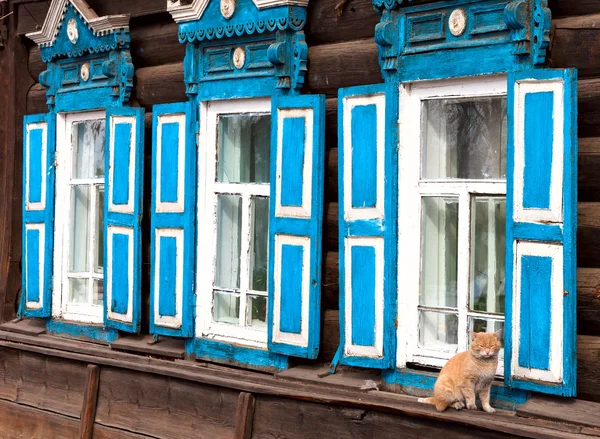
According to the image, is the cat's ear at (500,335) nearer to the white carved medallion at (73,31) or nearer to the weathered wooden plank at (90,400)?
the weathered wooden plank at (90,400)

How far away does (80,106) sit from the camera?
330 inches

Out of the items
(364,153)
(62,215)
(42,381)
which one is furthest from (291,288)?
(42,381)

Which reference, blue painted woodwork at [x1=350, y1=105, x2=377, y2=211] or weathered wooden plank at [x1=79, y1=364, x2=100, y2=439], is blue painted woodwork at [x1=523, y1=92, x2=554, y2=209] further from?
weathered wooden plank at [x1=79, y1=364, x2=100, y2=439]

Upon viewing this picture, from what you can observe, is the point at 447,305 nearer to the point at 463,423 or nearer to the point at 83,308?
the point at 463,423

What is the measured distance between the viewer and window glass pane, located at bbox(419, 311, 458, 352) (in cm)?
609

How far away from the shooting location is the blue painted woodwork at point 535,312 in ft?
17.9

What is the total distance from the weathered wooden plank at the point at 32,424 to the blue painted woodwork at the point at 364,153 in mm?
3095

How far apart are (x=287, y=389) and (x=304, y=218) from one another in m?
0.97

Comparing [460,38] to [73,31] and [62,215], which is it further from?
[62,215]

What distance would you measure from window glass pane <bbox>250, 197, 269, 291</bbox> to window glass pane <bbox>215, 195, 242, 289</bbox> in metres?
0.13

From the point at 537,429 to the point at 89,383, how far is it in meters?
3.69

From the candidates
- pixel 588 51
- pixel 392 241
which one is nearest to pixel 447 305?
pixel 392 241

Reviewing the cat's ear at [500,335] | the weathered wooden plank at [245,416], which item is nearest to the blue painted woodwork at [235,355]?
the weathered wooden plank at [245,416]

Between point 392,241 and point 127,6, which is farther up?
point 127,6
